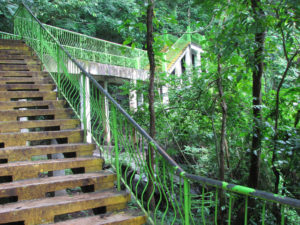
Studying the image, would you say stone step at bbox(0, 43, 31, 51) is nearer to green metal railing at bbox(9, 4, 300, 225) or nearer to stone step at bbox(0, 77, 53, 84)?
green metal railing at bbox(9, 4, 300, 225)

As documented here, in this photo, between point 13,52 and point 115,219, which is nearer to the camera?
point 115,219

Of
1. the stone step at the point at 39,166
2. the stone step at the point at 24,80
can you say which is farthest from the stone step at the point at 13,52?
the stone step at the point at 39,166

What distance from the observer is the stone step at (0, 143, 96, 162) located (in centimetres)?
326

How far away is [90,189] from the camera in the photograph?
3.22 metres

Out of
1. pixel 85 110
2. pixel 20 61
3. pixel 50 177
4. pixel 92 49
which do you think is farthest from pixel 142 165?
pixel 92 49

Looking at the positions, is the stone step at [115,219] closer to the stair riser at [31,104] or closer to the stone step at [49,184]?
the stone step at [49,184]

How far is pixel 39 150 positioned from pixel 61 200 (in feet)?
3.14

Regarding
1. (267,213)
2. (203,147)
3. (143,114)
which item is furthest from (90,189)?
(203,147)

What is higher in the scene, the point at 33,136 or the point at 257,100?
the point at 257,100

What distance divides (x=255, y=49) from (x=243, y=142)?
2.24 metres

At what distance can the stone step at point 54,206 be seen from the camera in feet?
8.14

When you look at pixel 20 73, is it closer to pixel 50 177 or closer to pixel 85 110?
pixel 85 110

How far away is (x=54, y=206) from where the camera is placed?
2.64m

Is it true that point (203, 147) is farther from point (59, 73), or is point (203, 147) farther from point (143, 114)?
point (59, 73)
